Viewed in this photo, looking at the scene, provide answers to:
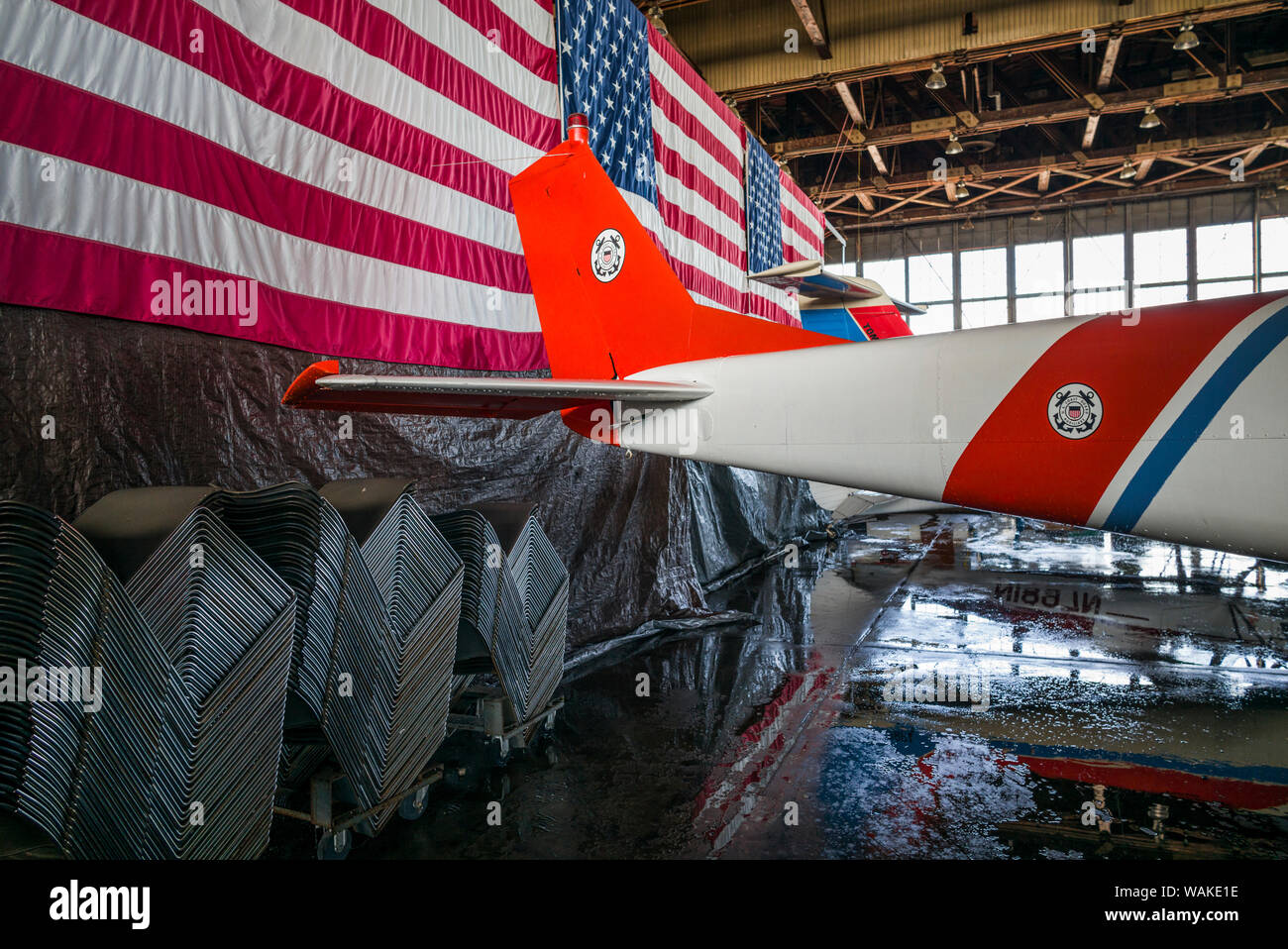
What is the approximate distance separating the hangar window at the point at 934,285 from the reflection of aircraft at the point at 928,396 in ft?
66.5

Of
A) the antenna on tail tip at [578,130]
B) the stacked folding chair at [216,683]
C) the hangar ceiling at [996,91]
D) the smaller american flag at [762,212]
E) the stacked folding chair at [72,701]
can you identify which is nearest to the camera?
the stacked folding chair at [72,701]

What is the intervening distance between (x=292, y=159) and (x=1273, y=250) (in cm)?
2495

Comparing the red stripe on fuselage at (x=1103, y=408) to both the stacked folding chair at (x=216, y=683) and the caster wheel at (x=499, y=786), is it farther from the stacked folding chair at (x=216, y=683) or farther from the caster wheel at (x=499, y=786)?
the stacked folding chair at (x=216, y=683)

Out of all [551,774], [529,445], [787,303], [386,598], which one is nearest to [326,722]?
[386,598]

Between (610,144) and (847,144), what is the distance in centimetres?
861

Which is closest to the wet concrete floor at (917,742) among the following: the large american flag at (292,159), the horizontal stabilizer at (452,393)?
the horizontal stabilizer at (452,393)

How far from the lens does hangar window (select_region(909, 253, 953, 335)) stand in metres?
22.4

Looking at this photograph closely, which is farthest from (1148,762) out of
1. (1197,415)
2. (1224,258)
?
(1224,258)

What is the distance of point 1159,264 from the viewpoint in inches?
808

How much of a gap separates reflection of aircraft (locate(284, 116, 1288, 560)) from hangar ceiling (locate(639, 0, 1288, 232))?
5.59 meters

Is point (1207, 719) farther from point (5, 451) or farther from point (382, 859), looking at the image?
point (5, 451)

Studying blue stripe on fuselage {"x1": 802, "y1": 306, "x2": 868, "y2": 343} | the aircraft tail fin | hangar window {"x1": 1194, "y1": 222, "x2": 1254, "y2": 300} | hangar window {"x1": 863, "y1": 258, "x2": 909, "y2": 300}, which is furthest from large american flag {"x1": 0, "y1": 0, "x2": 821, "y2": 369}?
hangar window {"x1": 1194, "y1": 222, "x2": 1254, "y2": 300}

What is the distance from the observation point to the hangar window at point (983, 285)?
21.8 metres

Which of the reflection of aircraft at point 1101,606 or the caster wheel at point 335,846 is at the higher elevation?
the reflection of aircraft at point 1101,606
